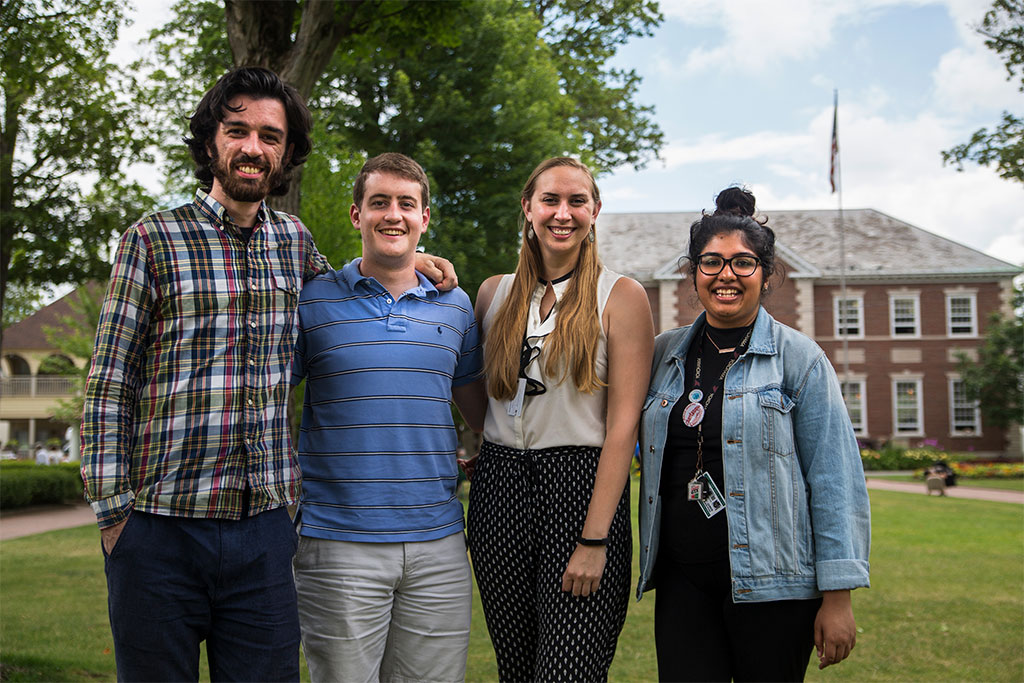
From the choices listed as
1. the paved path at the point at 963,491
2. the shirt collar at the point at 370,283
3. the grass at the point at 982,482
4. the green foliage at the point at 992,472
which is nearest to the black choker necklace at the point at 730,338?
the shirt collar at the point at 370,283

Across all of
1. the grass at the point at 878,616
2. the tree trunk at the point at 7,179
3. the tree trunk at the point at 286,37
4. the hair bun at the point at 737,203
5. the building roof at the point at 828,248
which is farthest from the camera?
the building roof at the point at 828,248

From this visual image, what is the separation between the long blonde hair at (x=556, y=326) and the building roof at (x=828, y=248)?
32342 millimetres

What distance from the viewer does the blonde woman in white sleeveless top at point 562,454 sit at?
3.08m

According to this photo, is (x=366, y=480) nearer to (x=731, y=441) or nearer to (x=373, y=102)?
(x=731, y=441)

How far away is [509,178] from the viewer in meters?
19.3

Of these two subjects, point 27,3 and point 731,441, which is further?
point 27,3

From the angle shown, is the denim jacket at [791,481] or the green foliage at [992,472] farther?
the green foliage at [992,472]

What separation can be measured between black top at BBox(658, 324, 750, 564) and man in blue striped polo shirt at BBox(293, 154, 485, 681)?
2.65 feet

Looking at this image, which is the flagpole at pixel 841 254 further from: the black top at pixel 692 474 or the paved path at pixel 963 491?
the black top at pixel 692 474

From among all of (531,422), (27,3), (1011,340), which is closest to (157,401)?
(531,422)

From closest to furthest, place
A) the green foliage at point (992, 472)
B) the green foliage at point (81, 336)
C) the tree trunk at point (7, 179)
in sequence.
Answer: the tree trunk at point (7, 179), the green foliage at point (81, 336), the green foliage at point (992, 472)

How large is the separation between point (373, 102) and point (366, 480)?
18.2m

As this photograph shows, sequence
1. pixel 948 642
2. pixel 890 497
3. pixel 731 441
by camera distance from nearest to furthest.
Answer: pixel 731 441 → pixel 948 642 → pixel 890 497

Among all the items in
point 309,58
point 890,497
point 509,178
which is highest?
point 509,178
